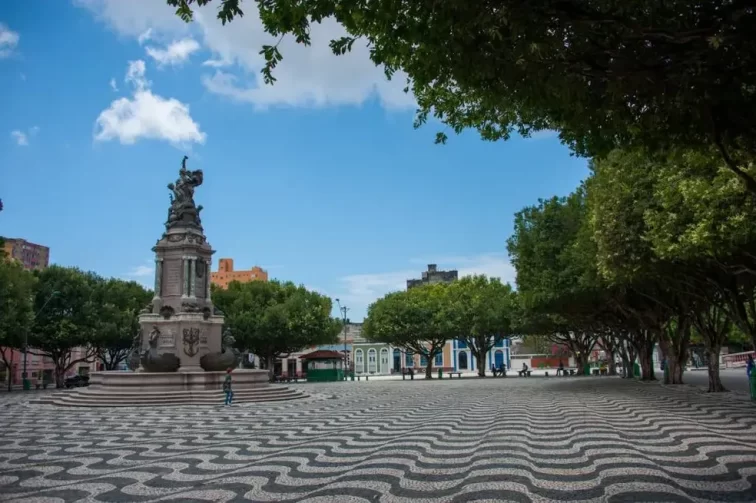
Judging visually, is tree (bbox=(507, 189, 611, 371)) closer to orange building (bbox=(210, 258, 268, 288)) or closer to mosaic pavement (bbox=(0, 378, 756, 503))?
mosaic pavement (bbox=(0, 378, 756, 503))

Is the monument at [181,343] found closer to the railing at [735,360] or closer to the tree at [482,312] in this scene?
the tree at [482,312]

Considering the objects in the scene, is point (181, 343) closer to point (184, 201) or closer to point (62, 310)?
point (184, 201)

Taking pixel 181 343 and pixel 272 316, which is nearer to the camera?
pixel 181 343

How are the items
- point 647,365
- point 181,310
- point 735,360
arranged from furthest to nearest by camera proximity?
point 735,360 < point 647,365 < point 181,310

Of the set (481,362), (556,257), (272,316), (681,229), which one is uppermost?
(556,257)

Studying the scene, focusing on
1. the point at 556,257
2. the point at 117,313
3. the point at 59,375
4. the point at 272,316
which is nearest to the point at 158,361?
the point at 556,257

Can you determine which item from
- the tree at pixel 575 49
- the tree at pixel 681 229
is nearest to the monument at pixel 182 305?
the tree at pixel 681 229

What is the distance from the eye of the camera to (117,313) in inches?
1849

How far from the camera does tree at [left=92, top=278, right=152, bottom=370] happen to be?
4578 cm

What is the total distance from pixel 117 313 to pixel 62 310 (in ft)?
12.7

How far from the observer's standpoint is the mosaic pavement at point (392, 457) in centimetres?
787

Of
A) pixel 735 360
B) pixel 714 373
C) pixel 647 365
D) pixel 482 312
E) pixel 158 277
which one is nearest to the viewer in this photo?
pixel 714 373

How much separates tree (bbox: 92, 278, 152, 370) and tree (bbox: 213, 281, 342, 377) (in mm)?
7330

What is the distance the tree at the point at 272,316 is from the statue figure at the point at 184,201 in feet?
78.1
